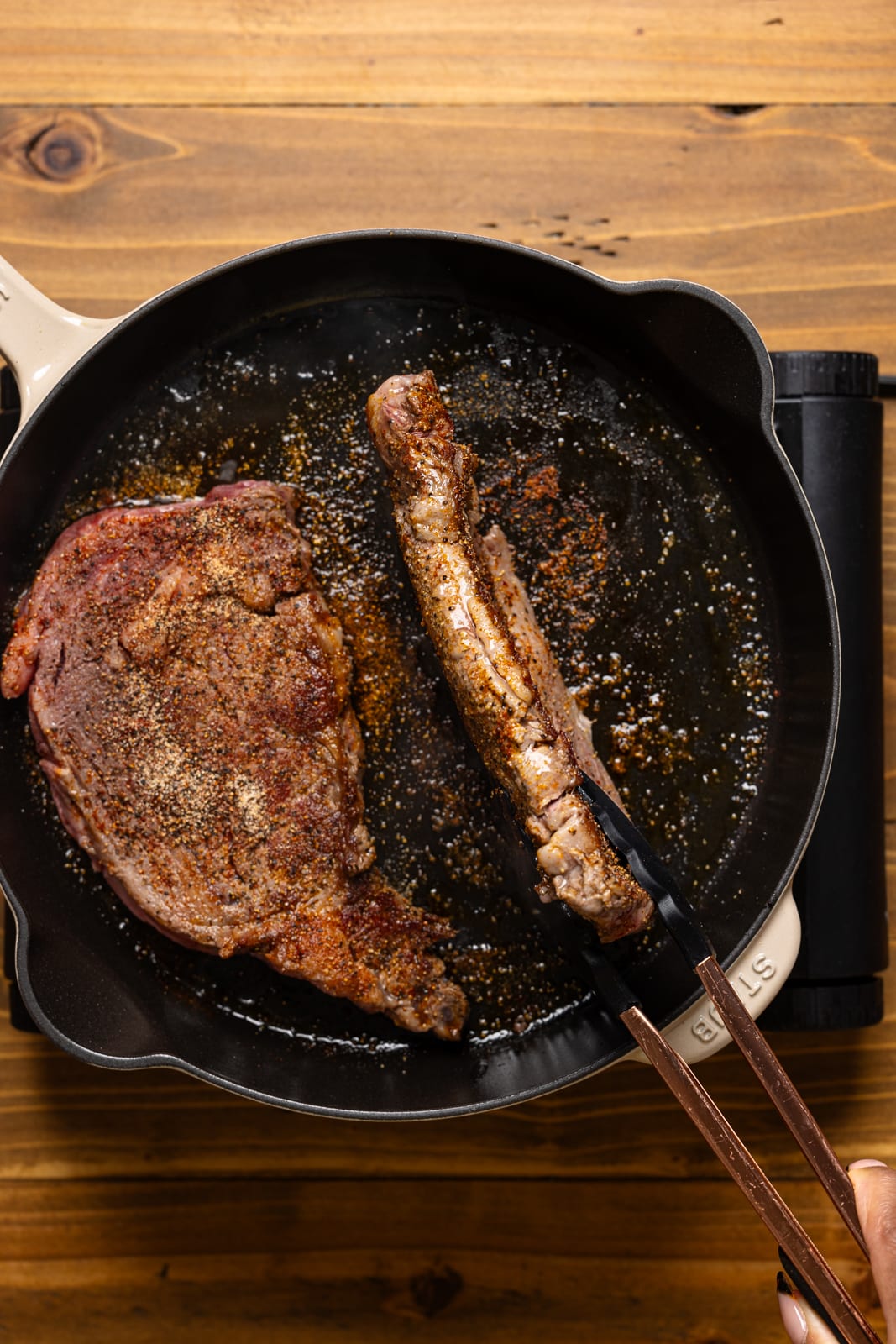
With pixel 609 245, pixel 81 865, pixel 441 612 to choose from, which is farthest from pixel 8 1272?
pixel 609 245

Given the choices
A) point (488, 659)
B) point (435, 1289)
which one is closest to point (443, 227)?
point (488, 659)

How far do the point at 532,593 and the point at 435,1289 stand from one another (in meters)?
1.47

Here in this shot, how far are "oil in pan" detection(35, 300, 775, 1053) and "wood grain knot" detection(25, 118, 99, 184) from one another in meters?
0.47

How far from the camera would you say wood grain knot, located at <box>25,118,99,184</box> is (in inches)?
78.4

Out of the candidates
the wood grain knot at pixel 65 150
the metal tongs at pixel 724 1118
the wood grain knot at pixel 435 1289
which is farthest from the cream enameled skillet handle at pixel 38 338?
the wood grain knot at pixel 435 1289

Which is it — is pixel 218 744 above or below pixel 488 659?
below

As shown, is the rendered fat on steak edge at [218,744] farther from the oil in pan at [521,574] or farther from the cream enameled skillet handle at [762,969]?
the cream enameled skillet handle at [762,969]

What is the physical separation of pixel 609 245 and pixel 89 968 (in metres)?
1.79

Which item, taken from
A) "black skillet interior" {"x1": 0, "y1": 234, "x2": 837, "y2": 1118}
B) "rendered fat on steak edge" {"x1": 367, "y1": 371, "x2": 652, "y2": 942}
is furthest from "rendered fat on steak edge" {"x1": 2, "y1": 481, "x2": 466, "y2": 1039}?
Result: "rendered fat on steak edge" {"x1": 367, "y1": 371, "x2": 652, "y2": 942}

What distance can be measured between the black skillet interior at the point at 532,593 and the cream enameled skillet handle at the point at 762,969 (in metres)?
0.15

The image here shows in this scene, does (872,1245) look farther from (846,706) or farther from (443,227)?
(443,227)

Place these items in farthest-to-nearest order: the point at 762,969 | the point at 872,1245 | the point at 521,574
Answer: the point at 521,574 < the point at 762,969 < the point at 872,1245

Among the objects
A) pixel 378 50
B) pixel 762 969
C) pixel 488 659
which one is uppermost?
pixel 378 50

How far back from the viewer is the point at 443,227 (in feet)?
6.46
